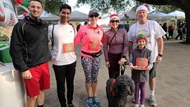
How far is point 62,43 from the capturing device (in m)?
3.19

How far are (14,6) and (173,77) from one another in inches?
172

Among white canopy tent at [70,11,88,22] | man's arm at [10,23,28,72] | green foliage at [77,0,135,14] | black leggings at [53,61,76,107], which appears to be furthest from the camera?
white canopy tent at [70,11,88,22]

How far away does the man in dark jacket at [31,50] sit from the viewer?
8.16 feet

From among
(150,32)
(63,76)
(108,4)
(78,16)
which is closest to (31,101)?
(63,76)

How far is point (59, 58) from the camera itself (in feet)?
10.5

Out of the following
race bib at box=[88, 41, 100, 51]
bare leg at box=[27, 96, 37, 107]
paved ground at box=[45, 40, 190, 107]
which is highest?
race bib at box=[88, 41, 100, 51]

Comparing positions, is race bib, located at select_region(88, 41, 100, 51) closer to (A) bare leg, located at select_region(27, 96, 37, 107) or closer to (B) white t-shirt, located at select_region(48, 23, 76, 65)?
(B) white t-shirt, located at select_region(48, 23, 76, 65)

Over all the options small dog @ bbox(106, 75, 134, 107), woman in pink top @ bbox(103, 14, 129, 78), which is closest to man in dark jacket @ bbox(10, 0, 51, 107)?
small dog @ bbox(106, 75, 134, 107)

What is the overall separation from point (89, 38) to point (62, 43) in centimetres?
49

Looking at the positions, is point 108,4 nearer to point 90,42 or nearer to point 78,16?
point 78,16

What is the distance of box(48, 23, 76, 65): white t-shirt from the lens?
10.4 ft

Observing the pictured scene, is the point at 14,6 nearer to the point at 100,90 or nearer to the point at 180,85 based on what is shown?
the point at 100,90

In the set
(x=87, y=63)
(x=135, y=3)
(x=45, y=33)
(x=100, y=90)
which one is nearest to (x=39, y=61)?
(x=45, y=33)

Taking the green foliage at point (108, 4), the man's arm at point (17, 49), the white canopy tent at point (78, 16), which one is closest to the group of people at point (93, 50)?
the man's arm at point (17, 49)
